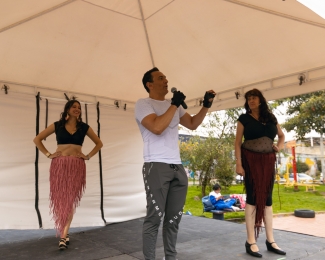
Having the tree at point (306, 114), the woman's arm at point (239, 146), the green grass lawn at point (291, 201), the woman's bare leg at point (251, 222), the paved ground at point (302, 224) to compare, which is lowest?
the green grass lawn at point (291, 201)

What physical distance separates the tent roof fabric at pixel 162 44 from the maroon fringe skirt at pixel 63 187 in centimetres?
121

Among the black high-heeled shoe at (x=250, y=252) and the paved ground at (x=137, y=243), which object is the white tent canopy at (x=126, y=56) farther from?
the black high-heeled shoe at (x=250, y=252)

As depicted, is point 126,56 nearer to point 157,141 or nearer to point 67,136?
point 67,136

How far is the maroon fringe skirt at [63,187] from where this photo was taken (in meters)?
2.75

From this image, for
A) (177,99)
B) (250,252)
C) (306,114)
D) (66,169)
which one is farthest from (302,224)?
(306,114)

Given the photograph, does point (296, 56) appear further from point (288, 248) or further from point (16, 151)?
point (16, 151)

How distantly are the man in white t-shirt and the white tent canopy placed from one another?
133 centimetres

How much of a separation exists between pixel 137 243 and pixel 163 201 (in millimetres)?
1450

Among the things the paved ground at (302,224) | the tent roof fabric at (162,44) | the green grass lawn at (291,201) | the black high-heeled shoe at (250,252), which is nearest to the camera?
the black high-heeled shoe at (250,252)

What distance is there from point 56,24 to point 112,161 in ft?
6.56

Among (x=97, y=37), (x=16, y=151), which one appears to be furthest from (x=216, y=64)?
(x=16, y=151)

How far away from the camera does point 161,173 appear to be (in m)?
1.62

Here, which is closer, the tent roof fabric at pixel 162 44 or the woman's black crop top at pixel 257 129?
the woman's black crop top at pixel 257 129

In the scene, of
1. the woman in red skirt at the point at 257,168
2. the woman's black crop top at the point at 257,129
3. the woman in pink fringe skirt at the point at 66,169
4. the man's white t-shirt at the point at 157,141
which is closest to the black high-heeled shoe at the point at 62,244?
the woman in pink fringe skirt at the point at 66,169
